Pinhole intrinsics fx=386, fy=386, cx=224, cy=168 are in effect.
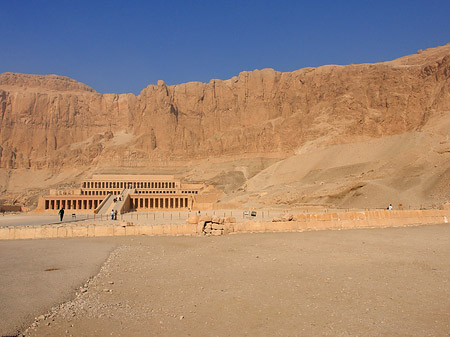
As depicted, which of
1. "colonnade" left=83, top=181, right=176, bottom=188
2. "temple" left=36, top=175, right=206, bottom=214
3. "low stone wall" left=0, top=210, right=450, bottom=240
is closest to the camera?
"low stone wall" left=0, top=210, right=450, bottom=240

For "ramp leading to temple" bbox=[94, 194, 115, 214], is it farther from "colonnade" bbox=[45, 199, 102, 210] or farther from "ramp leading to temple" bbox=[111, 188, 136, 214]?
"colonnade" bbox=[45, 199, 102, 210]

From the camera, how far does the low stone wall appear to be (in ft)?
72.8

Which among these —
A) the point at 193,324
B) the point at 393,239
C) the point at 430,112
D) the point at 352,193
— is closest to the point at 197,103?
the point at 430,112

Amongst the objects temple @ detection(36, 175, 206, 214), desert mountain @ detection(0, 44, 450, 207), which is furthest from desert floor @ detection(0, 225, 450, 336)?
temple @ detection(36, 175, 206, 214)

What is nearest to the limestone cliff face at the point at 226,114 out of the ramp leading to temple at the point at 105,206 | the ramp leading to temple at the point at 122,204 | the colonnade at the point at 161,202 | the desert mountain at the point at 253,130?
the desert mountain at the point at 253,130

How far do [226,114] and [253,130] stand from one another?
15.0 meters

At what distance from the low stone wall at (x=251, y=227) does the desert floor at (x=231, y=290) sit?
4873 mm

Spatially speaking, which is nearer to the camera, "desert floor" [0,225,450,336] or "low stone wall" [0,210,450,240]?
"desert floor" [0,225,450,336]

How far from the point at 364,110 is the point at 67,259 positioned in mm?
88460

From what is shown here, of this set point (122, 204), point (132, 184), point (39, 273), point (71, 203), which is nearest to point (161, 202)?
point (122, 204)

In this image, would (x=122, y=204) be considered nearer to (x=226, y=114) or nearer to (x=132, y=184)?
(x=132, y=184)

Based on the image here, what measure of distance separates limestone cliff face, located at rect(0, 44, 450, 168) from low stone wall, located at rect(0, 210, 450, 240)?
212ft

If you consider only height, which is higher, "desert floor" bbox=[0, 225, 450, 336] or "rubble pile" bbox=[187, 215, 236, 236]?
"rubble pile" bbox=[187, 215, 236, 236]

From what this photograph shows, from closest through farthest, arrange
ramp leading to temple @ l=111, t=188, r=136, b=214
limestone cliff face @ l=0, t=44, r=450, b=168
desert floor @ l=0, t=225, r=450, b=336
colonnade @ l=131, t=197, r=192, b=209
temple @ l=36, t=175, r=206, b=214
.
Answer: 1. desert floor @ l=0, t=225, r=450, b=336
2. ramp leading to temple @ l=111, t=188, r=136, b=214
3. temple @ l=36, t=175, r=206, b=214
4. colonnade @ l=131, t=197, r=192, b=209
5. limestone cliff face @ l=0, t=44, r=450, b=168
